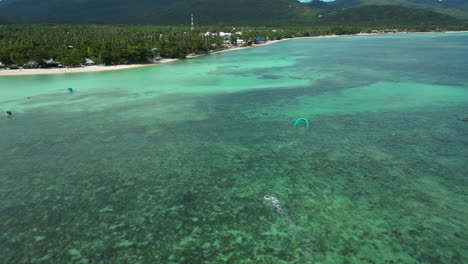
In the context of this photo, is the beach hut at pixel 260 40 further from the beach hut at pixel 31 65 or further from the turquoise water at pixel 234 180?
the turquoise water at pixel 234 180

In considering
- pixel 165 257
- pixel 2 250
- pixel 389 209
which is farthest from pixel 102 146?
pixel 389 209

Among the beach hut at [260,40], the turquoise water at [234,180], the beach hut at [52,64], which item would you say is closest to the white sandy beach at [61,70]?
the beach hut at [52,64]

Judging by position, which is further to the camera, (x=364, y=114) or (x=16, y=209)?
(x=364, y=114)

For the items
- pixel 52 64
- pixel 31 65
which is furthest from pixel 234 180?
pixel 31 65

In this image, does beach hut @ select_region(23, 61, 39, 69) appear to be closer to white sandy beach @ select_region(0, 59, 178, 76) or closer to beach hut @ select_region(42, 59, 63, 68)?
beach hut @ select_region(42, 59, 63, 68)

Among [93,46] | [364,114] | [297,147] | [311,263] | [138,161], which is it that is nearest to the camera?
[311,263]

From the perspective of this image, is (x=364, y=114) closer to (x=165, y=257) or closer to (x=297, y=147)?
(x=297, y=147)

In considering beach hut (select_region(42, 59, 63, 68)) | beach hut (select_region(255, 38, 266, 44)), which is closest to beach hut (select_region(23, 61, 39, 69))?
beach hut (select_region(42, 59, 63, 68))

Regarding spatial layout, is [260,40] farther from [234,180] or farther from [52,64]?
[234,180]

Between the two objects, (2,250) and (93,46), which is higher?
(93,46)
